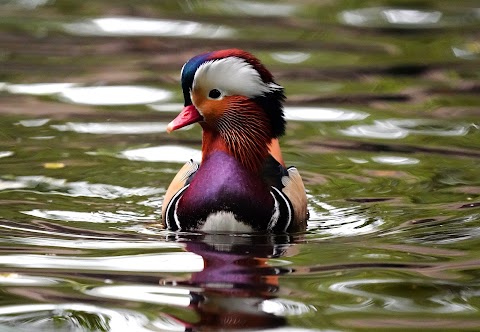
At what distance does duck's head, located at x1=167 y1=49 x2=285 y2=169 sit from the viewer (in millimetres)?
6816

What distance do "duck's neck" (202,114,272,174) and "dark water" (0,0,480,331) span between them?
1.55ft

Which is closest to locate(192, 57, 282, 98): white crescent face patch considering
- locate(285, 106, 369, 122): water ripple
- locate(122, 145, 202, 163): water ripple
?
A: locate(122, 145, 202, 163): water ripple

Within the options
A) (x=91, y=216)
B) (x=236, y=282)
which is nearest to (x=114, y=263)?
Answer: (x=236, y=282)

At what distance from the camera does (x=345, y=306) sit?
5.62 m

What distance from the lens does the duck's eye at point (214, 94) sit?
22.8 feet

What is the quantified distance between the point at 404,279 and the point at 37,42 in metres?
6.25

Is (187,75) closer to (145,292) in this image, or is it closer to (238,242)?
(238,242)

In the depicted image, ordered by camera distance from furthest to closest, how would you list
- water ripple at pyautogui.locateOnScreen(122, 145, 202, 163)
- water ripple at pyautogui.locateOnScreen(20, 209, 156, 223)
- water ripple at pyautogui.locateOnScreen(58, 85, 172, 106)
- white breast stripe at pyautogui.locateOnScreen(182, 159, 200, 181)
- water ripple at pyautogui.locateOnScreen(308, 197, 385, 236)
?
water ripple at pyautogui.locateOnScreen(58, 85, 172, 106) < water ripple at pyautogui.locateOnScreen(122, 145, 202, 163) < white breast stripe at pyautogui.locateOnScreen(182, 159, 200, 181) < water ripple at pyautogui.locateOnScreen(20, 209, 156, 223) < water ripple at pyautogui.locateOnScreen(308, 197, 385, 236)

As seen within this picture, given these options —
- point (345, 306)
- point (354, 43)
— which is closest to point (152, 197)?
point (345, 306)

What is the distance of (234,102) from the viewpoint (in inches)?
276

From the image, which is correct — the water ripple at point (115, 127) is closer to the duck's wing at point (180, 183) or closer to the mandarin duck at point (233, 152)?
the duck's wing at point (180, 183)

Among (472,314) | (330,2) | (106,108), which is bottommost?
(472,314)

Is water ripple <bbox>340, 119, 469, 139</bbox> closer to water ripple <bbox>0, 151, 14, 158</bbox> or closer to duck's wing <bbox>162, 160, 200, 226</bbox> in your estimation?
duck's wing <bbox>162, 160, 200, 226</bbox>

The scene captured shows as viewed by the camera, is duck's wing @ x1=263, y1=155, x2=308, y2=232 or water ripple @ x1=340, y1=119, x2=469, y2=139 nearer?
duck's wing @ x1=263, y1=155, x2=308, y2=232
